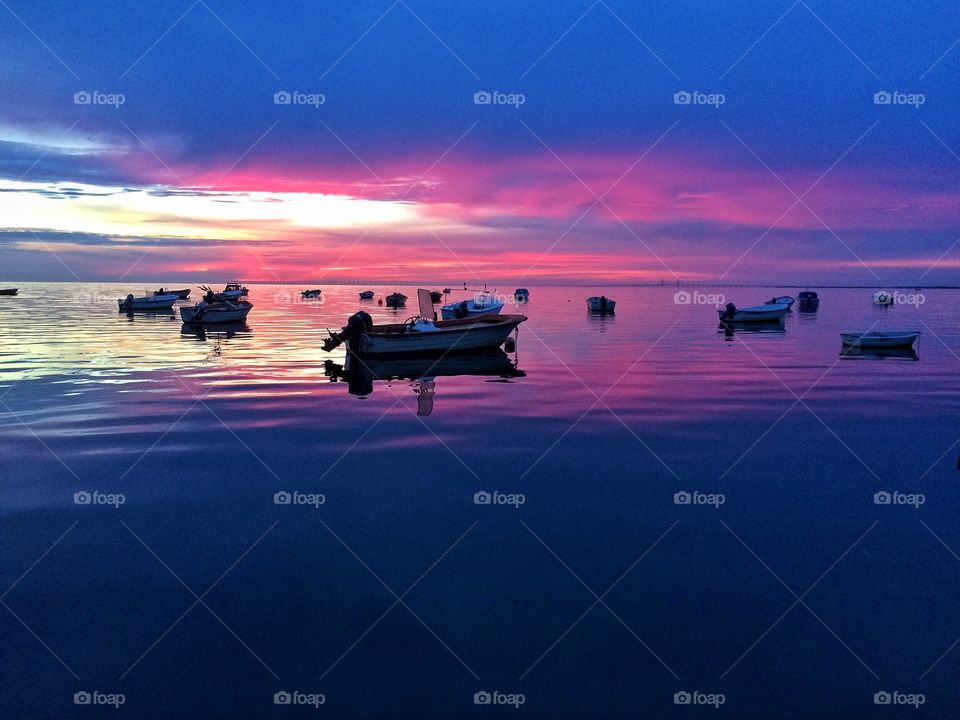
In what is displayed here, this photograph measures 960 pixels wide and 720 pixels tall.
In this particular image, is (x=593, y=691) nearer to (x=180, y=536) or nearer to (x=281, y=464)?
(x=180, y=536)

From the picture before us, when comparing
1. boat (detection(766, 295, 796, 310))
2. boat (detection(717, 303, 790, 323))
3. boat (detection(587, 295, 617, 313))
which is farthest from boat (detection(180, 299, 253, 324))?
boat (detection(766, 295, 796, 310))

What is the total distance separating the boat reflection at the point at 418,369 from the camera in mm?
30938

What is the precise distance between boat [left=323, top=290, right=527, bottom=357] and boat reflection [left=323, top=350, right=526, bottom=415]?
0.56 meters

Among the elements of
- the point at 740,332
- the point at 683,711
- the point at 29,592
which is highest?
the point at 740,332

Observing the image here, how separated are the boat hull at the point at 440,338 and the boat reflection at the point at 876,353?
64.2 feet

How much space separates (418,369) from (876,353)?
1085 inches

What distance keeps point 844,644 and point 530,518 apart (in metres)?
5.66

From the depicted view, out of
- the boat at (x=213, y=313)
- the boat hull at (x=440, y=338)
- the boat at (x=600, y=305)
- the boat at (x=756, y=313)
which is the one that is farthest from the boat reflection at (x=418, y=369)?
the boat at (x=600, y=305)

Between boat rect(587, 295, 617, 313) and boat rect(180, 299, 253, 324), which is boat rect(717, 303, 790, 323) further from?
boat rect(180, 299, 253, 324)

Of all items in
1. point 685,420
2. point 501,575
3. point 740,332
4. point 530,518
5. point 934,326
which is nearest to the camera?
point 501,575

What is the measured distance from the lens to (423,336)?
40.0 meters

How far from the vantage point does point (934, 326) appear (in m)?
71.6

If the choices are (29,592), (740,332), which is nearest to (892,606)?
(29,592)

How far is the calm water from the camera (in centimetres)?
804
